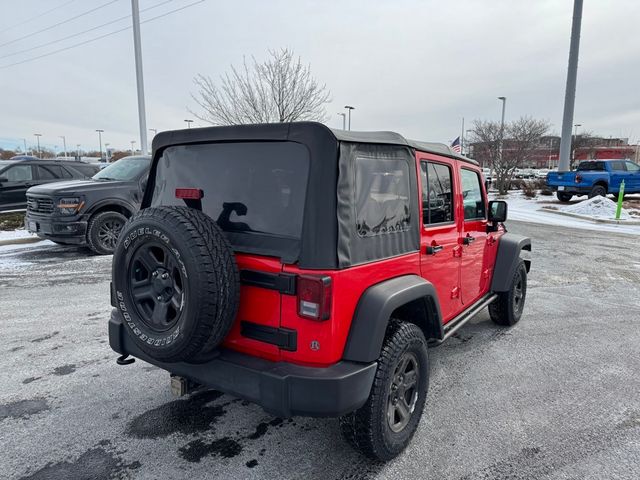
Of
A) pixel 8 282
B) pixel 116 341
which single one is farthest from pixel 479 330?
pixel 8 282

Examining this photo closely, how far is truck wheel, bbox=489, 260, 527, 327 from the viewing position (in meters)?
4.62

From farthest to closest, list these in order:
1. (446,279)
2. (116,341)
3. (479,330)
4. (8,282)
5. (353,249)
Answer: (8,282)
(479,330)
(446,279)
(116,341)
(353,249)

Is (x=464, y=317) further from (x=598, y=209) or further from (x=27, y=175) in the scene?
(x=598, y=209)

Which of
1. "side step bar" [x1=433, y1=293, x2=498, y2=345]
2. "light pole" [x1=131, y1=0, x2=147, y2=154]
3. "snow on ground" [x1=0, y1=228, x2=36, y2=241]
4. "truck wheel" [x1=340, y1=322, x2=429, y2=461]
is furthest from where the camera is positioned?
"light pole" [x1=131, y1=0, x2=147, y2=154]

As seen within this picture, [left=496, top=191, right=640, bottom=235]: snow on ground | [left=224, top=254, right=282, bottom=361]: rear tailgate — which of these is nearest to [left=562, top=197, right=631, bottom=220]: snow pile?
[left=496, top=191, right=640, bottom=235]: snow on ground

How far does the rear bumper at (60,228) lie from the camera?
7547 millimetres

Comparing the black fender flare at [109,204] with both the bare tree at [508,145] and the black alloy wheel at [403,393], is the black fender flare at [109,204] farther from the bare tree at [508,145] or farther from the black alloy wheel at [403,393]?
the bare tree at [508,145]

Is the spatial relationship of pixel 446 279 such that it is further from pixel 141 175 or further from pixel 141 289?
pixel 141 175

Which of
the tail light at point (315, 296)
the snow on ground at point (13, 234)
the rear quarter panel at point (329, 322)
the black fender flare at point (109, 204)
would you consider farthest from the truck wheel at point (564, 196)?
the tail light at point (315, 296)

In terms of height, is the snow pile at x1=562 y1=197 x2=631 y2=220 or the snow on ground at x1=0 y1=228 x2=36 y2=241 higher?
the snow pile at x1=562 y1=197 x2=631 y2=220

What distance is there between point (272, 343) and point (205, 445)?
0.93 metres

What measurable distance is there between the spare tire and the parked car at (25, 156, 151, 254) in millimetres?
6064

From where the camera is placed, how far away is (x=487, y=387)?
3.46 meters

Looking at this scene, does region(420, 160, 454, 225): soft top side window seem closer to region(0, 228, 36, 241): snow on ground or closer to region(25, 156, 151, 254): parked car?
region(25, 156, 151, 254): parked car
